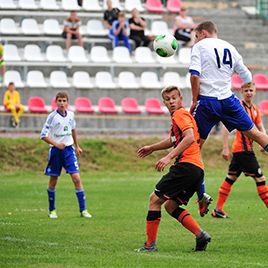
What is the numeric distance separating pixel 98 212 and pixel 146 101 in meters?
14.4

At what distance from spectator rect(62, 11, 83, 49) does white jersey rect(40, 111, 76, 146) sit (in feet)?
54.2

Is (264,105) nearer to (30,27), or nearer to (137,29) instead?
(137,29)

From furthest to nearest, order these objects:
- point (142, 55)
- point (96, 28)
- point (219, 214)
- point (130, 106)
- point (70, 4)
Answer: point (70, 4) → point (96, 28) → point (142, 55) → point (130, 106) → point (219, 214)

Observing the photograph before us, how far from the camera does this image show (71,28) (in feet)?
107

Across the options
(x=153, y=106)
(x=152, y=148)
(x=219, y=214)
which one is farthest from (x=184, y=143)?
(x=153, y=106)

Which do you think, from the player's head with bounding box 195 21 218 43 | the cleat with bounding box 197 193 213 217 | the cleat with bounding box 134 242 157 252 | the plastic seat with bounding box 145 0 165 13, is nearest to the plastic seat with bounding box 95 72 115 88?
the plastic seat with bounding box 145 0 165 13

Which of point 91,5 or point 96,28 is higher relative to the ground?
point 91,5

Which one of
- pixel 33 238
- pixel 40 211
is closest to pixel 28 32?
pixel 40 211

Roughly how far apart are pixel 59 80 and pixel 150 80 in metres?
2.95

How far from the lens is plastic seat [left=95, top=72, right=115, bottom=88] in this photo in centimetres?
3159

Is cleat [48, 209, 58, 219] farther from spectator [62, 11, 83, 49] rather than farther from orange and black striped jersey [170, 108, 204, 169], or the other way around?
spectator [62, 11, 83, 49]

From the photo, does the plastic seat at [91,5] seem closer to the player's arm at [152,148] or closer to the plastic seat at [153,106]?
the plastic seat at [153,106]

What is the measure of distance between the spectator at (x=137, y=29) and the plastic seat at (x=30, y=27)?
3.09 metres

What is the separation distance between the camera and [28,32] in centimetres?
3325
